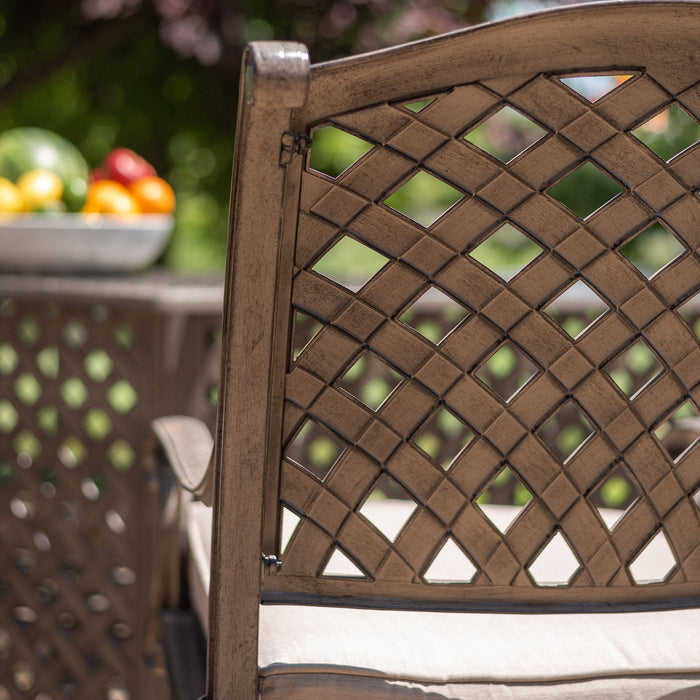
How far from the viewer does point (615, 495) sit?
3463 mm

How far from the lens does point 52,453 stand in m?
1.81

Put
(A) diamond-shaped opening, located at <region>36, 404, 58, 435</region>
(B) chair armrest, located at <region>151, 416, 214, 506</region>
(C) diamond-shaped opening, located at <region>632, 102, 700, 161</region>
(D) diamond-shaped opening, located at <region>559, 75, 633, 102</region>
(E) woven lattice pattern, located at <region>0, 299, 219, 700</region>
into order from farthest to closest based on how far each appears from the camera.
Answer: (C) diamond-shaped opening, located at <region>632, 102, 700, 161</region>
(A) diamond-shaped opening, located at <region>36, 404, 58, 435</region>
(E) woven lattice pattern, located at <region>0, 299, 219, 700</region>
(B) chair armrest, located at <region>151, 416, 214, 506</region>
(D) diamond-shaped opening, located at <region>559, 75, 633, 102</region>

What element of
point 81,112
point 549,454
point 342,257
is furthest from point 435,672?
point 342,257

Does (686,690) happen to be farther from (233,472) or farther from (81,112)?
(81,112)

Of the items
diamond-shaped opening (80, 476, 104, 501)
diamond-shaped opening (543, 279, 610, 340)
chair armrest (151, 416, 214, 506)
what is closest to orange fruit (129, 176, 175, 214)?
diamond-shaped opening (80, 476, 104, 501)

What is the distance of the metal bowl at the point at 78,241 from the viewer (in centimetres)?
168

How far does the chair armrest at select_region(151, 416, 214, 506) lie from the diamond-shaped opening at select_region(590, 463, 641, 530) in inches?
15.7

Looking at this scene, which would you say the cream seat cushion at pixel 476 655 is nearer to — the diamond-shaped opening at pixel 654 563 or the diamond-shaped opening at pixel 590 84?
the diamond-shaped opening at pixel 654 563

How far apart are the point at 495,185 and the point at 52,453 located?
1309 mm

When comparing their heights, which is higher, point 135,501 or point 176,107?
point 176,107

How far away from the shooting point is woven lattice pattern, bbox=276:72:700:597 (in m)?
0.77

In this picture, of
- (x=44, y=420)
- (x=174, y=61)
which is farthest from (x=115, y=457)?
(x=174, y=61)

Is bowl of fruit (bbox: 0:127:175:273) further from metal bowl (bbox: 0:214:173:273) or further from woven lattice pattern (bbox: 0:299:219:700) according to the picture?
woven lattice pattern (bbox: 0:299:219:700)

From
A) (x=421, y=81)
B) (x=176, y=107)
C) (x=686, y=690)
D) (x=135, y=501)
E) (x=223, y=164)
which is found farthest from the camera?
(x=223, y=164)
